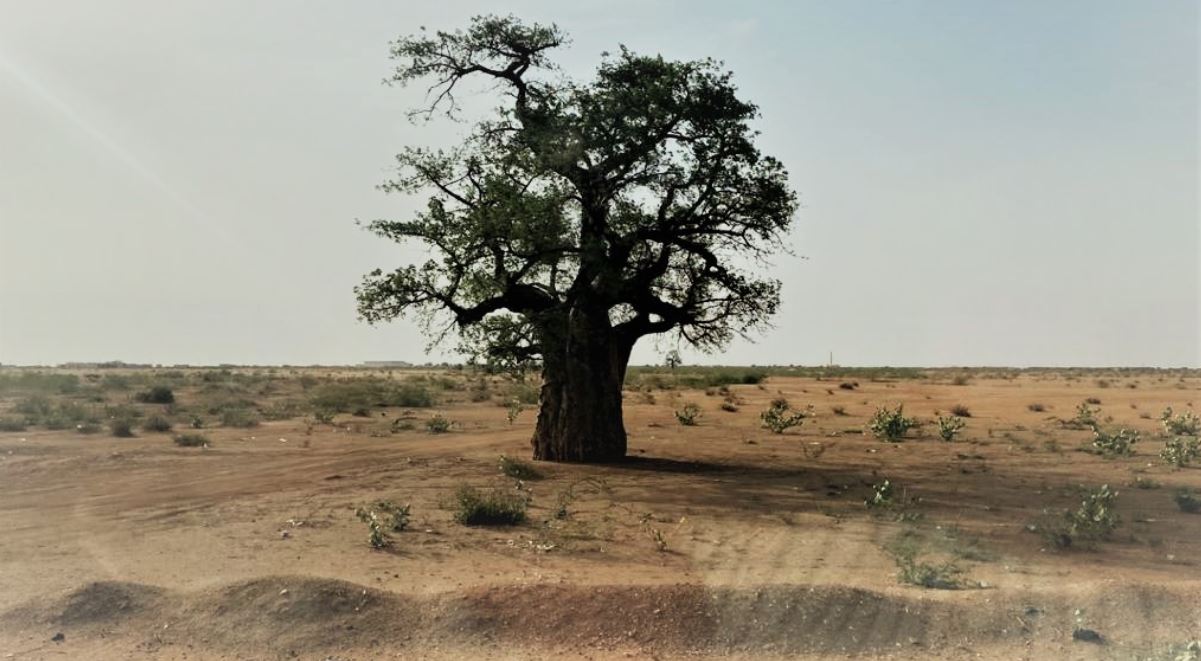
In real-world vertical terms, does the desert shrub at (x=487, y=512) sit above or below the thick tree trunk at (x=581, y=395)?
below

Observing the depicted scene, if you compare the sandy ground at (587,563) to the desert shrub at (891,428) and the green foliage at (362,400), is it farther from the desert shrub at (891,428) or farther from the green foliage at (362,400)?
the green foliage at (362,400)

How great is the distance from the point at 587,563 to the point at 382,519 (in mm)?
3603

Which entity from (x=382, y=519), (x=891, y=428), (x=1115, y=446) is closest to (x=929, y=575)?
(x=382, y=519)

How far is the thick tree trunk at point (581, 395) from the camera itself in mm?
18578

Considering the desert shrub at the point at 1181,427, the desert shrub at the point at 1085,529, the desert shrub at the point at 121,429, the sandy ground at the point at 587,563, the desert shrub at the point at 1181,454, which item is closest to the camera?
the sandy ground at the point at 587,563

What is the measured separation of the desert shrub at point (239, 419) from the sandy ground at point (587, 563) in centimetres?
975

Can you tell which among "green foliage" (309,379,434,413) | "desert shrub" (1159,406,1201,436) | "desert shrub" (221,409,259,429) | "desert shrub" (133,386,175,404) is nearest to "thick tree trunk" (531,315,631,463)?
"desert shrub" (221,409,259,429)

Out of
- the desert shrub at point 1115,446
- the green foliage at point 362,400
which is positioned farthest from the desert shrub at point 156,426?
the desert shrub at point 1115,446

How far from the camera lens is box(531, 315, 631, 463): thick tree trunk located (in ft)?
61.0

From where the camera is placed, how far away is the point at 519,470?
1719 centimetres

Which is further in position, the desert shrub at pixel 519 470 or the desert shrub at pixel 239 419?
the desert shrub at pixel 239 419

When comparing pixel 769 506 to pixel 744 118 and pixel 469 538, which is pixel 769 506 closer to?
pixel 469 538

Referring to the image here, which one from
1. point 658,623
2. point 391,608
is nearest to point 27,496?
point 391,608

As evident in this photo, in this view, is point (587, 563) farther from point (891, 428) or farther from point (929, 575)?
point (891, 428)
